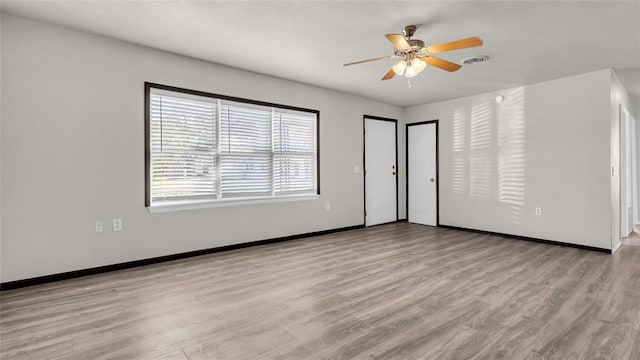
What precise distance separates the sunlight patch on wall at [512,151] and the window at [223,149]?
3.08 meters

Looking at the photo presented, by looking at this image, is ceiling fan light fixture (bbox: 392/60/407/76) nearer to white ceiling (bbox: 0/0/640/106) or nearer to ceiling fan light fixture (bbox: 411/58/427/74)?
ceiling fan light fixture (bbox: 411/58/427/74)

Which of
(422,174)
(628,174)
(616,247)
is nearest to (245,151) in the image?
(422,174)

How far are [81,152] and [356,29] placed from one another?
3.04 m

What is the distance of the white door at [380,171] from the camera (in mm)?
6191

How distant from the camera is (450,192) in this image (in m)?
6.08

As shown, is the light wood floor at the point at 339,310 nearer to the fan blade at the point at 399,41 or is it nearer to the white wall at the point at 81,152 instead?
the white wall at the point at 81,152

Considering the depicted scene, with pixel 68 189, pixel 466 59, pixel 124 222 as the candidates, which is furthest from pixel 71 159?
pixel 466 59

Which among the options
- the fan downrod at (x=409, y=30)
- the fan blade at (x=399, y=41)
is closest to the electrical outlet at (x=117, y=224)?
the fan blade at (x=399, y=41)

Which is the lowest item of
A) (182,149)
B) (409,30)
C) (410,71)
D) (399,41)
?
(182,149)

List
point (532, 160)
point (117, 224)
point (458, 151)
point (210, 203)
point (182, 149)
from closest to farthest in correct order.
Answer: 1. point (117, 224)
2. point (182, 149)
3. point (210, 203)
4. point (532, 160)
5. point (458, 151)

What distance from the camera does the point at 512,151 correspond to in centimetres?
517

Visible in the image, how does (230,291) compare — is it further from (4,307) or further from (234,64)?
(234,64)

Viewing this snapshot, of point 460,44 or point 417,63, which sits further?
point 417,63

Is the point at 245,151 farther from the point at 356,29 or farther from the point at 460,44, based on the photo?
the point at 460,44
